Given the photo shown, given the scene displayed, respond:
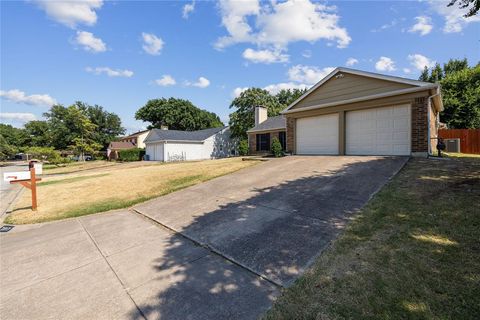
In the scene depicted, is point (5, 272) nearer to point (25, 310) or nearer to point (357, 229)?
point (25, 310)

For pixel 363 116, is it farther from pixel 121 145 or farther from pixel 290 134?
pixel 121 145

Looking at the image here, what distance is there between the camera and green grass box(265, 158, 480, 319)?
2.22 m

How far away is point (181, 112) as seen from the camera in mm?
52781

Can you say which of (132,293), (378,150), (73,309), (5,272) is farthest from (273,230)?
(378,150)

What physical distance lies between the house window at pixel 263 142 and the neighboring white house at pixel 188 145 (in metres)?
11.1

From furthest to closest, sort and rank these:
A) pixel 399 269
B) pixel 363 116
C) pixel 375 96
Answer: pixel 363 116 < pixel 375 96 < pixel 399 269

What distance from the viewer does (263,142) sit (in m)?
21.3

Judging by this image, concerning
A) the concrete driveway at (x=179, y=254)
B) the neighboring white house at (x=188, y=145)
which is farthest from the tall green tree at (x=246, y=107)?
the concrete driveway at (x=179, y=254)

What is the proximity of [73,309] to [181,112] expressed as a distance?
2078 inches

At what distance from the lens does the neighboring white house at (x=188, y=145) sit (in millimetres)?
28766

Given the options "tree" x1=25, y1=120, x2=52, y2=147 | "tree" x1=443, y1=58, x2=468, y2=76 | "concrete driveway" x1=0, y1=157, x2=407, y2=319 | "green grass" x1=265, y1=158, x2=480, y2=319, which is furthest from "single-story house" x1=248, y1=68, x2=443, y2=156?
"tree" x1=25, y1=120, x2=52, y2=147

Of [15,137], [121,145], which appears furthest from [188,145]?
[15,137]

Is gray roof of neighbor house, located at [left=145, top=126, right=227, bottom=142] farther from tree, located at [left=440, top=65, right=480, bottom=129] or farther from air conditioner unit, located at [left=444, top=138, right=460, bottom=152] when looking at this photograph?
tree, located at [left=440, top=65, right=480, bottom=129]

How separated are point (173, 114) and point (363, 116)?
4566 centimetres
